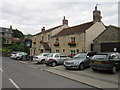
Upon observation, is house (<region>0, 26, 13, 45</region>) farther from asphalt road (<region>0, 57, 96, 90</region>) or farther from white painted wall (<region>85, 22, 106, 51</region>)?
asphalt road (<region>0, 57, 96, 90</region>)

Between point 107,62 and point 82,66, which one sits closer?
point 107,62

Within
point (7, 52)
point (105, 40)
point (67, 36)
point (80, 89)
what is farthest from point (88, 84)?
point (7, 52)

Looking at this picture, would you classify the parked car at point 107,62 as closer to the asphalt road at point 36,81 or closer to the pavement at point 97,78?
the pavement at point 97,78

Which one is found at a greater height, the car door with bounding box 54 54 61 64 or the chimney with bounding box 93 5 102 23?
the chimney with bounding box 93 5 102 23

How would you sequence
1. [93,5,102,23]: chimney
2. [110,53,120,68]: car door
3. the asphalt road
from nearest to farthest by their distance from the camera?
the asphalt road < [110,53,120,68]: car door < [93,5,102,23]: chimney

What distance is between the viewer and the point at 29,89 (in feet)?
18.1

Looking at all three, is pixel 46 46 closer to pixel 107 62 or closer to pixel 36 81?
pixel 107 62

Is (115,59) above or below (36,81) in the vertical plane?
above

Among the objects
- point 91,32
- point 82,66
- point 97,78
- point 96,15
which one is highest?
point 96,15

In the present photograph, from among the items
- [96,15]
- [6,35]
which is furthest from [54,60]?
[6,35]

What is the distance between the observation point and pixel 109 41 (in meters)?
15.6

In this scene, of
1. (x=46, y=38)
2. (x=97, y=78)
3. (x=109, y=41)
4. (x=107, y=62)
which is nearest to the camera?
(x=97, y=78)

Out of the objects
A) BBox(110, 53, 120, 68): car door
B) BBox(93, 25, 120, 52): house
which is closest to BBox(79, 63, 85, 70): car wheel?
BBox(110, 53, 120, 68): car door

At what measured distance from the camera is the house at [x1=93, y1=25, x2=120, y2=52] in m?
14.7
